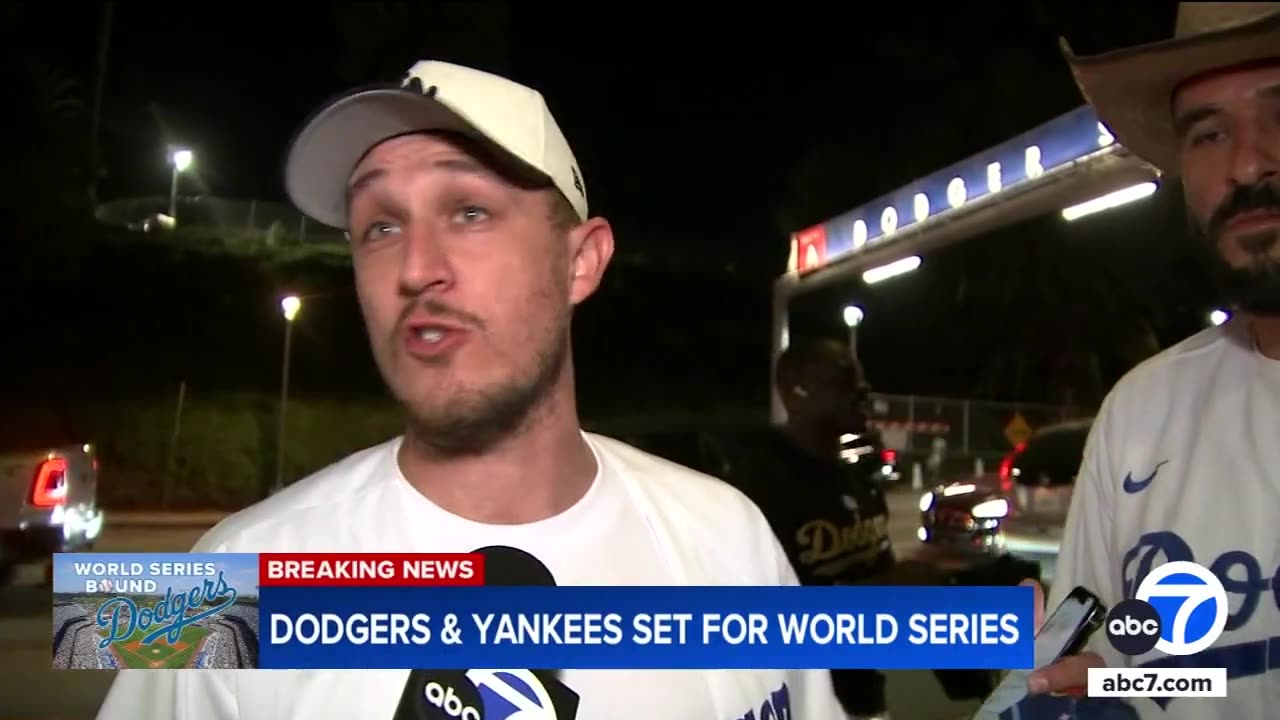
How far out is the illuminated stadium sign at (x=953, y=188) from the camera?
148 centimetres

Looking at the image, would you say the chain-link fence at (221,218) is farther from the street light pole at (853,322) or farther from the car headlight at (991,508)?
the car headlight at (991,508)

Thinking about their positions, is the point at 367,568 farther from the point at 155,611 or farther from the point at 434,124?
the point at 434,124

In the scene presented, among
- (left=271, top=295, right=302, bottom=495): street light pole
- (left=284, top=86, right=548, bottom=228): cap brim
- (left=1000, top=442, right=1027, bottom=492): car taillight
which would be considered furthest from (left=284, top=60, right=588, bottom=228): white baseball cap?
(left=1000, top=442, right=1027, bottom=492): car taillight

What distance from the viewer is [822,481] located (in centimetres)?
182

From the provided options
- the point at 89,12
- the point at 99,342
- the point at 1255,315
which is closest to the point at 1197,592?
the point at 1255,315

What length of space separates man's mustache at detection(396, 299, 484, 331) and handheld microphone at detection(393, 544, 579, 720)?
0.85ft

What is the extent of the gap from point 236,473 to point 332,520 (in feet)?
1.08

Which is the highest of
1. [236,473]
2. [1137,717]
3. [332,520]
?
[236,473]

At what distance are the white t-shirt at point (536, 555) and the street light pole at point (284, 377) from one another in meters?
0.24

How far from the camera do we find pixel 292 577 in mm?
1117

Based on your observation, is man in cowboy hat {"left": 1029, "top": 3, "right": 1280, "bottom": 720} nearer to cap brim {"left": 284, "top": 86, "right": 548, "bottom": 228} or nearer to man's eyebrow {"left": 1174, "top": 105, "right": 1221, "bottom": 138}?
man's eyebrow {"left": 1174, "top": 105, "right": 1221, "bottom": 138}

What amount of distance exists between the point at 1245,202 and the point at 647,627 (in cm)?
85

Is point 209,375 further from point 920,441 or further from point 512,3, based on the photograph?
point 920,441

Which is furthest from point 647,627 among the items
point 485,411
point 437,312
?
point 437,312
